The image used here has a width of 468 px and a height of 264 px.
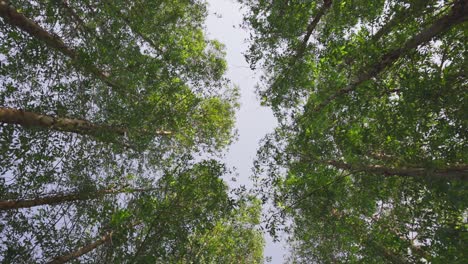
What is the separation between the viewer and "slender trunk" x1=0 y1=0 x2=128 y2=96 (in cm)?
787

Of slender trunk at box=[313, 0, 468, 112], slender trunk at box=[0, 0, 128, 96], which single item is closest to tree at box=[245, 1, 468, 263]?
slender trunk at box=[313, 0, 468, 112]

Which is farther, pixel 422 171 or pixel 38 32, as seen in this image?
pixel 38 32

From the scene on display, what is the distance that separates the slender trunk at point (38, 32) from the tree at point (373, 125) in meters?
5.36

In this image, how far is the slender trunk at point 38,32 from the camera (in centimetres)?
787

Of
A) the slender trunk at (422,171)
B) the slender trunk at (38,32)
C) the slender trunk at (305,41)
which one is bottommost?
the slender trunk at (422,171)

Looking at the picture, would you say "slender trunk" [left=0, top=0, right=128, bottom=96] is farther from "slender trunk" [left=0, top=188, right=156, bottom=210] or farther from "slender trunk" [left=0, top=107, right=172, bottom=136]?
"slender trunk" [left=0, top=188, right=156, bottom=210]

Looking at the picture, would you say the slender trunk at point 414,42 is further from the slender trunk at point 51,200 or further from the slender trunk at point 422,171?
the slender trunk at point 51,200

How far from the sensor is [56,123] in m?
8.12

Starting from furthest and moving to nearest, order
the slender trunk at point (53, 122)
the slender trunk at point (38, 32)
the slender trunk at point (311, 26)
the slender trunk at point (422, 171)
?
the slender trunk at point (311, 26)
the slender trunk at point (38, 32)
the slender trunk at point (53, 122)
the slender trunk at point (422, 171)

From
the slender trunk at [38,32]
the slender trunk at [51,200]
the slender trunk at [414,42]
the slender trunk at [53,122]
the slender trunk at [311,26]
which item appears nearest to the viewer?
the slender trunk at [414,42]

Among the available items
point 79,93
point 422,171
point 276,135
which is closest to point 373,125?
point 422,171

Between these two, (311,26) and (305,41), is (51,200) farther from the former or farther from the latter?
(311,26)

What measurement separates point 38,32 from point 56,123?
256 centimetres

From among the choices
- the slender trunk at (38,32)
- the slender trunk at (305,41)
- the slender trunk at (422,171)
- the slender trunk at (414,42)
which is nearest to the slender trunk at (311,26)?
the slender trunk at (305,41)
